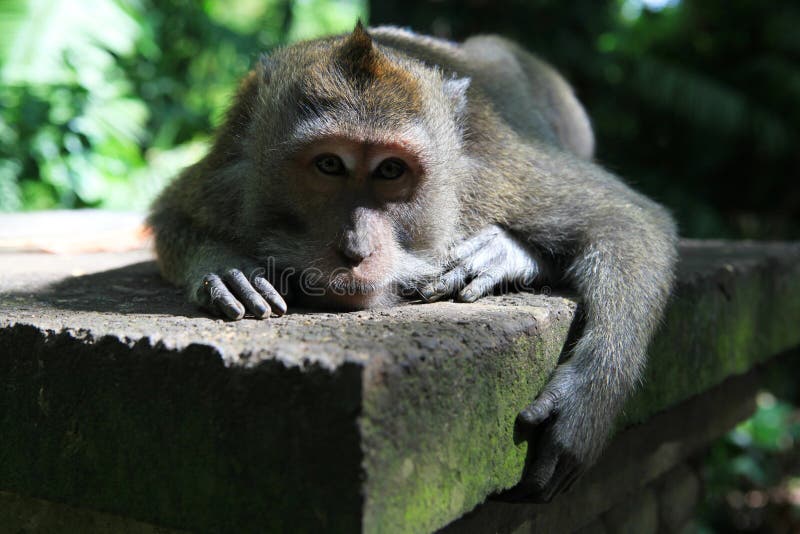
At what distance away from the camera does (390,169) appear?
8.18 ft

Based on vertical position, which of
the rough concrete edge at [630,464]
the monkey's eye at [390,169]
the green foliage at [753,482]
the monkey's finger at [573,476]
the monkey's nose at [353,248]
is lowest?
the green foliage at [753,482]

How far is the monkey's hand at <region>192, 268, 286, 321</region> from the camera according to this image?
2193 millimetres

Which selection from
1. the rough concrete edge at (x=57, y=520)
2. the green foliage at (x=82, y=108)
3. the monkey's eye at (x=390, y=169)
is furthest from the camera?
the green foliage at (x=82, y=108)

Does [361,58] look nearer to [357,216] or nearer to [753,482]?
[357,216]

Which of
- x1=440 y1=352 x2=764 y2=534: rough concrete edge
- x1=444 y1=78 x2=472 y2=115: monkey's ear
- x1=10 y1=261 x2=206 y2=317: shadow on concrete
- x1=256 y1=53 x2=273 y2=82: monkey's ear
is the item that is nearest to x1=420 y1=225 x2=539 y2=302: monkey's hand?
x1=444 y1=78 x2=472 y2=115: monkey's ear

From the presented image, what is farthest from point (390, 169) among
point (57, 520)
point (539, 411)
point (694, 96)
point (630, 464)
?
point (694, 96)

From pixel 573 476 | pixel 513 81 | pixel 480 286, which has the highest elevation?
pixel 513 81

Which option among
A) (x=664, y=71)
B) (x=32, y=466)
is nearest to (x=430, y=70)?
(x=32, y=466)

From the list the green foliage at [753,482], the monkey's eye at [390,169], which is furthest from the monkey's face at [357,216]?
the green foliage at [753,482]

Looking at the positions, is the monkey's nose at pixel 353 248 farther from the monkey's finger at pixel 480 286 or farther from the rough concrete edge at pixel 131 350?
the rough concrete edge at pixel 131 350

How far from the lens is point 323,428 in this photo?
1.58 meters

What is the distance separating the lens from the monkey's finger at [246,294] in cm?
220

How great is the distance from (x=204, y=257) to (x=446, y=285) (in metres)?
0.82

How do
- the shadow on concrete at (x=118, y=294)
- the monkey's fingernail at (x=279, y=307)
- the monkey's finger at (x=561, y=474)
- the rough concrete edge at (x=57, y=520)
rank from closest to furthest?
the rough concrete edge at (x=57, y=520)
the monkey's finger at (x=561, y=474)
the monkey's fingernail at (x=279, y=307)
the shadow on concrete at (x=118, y=294)
